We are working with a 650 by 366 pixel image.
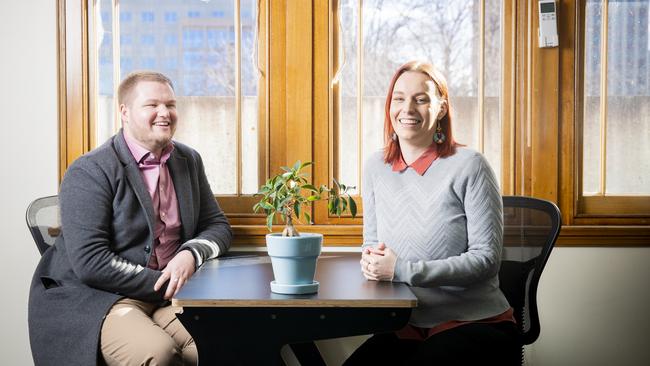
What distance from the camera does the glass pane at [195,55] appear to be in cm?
278

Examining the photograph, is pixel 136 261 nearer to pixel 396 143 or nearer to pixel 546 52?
pixel 396 143

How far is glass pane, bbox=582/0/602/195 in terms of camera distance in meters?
2.74

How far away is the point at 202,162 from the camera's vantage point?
264cm

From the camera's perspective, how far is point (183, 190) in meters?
2.43

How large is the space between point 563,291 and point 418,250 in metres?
1.04

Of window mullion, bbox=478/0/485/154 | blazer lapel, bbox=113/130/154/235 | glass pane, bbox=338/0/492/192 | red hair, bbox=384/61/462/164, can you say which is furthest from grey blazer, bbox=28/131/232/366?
window mullion, bbox=478/0/485/154

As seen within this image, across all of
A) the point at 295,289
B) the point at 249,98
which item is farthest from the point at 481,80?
the point at 295,289

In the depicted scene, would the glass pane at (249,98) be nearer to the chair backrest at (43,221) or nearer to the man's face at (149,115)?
the man's face at (149,115)

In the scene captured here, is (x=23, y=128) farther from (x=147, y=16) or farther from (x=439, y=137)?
(x=439, y=137)

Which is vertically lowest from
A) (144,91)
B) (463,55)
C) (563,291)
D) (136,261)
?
(563,291)

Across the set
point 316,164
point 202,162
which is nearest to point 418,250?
point 316,164

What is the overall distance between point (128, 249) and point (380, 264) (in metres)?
0.90

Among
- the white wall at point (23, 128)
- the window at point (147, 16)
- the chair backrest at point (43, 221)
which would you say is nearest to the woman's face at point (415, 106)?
the window at point (147, 16)

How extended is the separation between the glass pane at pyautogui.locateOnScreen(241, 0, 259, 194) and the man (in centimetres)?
33
